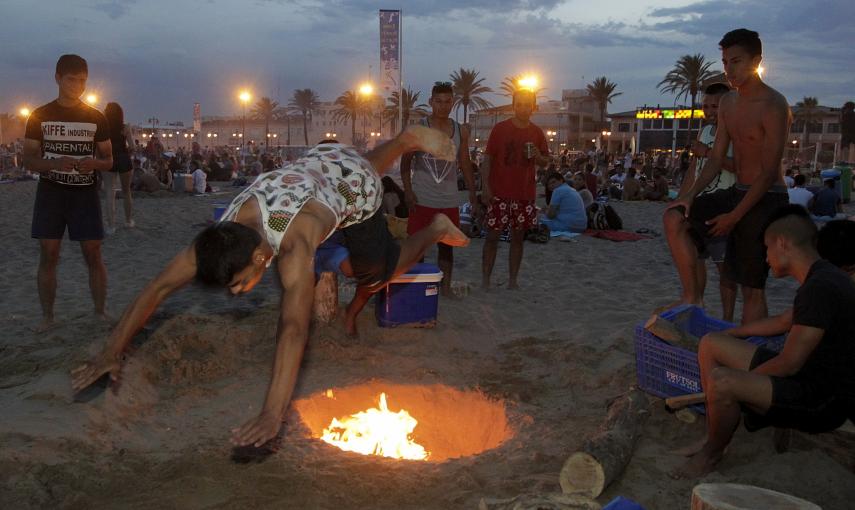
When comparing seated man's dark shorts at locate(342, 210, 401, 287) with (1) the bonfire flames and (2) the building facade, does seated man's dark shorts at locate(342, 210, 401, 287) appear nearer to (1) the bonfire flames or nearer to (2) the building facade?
(1) the bonfire flames

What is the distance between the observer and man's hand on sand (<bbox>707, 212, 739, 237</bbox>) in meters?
4.11

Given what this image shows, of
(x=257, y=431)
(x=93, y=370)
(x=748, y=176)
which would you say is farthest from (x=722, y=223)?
(x=93, y=370)

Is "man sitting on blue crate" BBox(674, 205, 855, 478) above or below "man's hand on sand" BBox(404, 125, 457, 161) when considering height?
below

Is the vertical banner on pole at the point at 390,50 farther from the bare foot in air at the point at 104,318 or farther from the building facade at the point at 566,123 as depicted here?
the building facade at the point at 566,123

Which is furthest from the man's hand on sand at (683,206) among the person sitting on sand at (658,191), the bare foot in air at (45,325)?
the person sitting on sand at (658,191)

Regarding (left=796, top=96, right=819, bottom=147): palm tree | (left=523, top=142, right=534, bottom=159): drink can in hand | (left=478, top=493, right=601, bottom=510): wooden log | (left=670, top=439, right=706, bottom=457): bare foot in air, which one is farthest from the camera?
(left=796, top=96, right=819, bottom=147): palm tree

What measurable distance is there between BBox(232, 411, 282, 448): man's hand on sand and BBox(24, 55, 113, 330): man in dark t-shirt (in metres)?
3.11

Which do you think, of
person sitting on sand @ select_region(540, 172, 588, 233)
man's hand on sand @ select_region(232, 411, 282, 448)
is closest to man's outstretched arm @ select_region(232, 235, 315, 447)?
man's hand on sand @ select_region(232, 411, 282, 448)

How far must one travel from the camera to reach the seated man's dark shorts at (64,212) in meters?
4.87

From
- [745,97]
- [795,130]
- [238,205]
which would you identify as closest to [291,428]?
[238,205]

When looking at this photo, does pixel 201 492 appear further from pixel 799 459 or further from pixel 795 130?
pixel 795 130

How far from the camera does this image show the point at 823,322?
105 inches

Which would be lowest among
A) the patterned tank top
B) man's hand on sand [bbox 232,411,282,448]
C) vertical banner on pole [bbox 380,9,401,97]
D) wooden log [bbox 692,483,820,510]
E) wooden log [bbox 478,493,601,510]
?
wooden log [bbox 478,493,601,510]

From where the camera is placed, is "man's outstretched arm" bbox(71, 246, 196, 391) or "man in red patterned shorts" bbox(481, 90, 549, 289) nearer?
"man's outstretched arm" bbox(71, 246, 196, 391)
